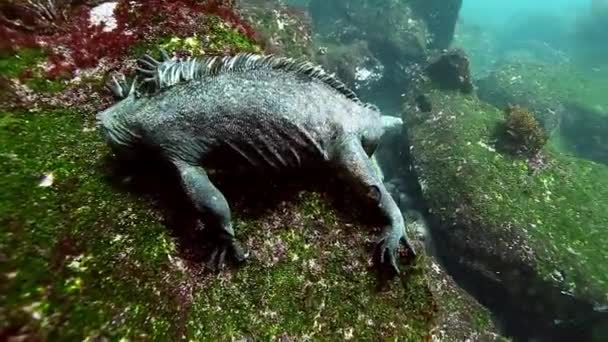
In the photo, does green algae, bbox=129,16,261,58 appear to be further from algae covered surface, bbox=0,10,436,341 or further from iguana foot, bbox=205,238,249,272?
iguana foot, bbox=205,238,249,272

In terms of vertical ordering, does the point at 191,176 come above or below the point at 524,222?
above

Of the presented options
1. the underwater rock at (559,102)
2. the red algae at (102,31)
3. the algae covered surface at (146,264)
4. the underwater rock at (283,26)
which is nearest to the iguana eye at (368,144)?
the algae covered surface at (146,264)

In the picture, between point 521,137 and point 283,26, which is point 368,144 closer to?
point 521,137

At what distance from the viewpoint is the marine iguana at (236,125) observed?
430 cm

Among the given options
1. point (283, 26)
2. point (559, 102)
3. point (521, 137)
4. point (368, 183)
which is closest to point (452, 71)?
point (521, 137)

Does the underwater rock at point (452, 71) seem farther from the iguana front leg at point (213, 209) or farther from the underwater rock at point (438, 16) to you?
the iguana front leg at point (213, 209)

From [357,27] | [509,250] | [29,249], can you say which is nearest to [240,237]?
[29,249]

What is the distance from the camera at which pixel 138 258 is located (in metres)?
3.93

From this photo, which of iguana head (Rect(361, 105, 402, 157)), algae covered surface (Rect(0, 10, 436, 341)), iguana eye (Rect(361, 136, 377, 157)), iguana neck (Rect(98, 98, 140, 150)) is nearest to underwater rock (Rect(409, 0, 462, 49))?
iguana head (Rect(361, 105, 402, 157))

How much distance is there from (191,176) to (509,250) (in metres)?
9.12

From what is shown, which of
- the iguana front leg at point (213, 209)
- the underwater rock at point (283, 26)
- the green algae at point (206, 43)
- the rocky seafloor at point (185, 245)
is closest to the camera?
the rocky seafloor at point (185, 245)

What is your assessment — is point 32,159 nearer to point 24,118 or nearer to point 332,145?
point 24,118

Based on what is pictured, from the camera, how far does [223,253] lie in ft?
13.8

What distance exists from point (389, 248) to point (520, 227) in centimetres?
775
